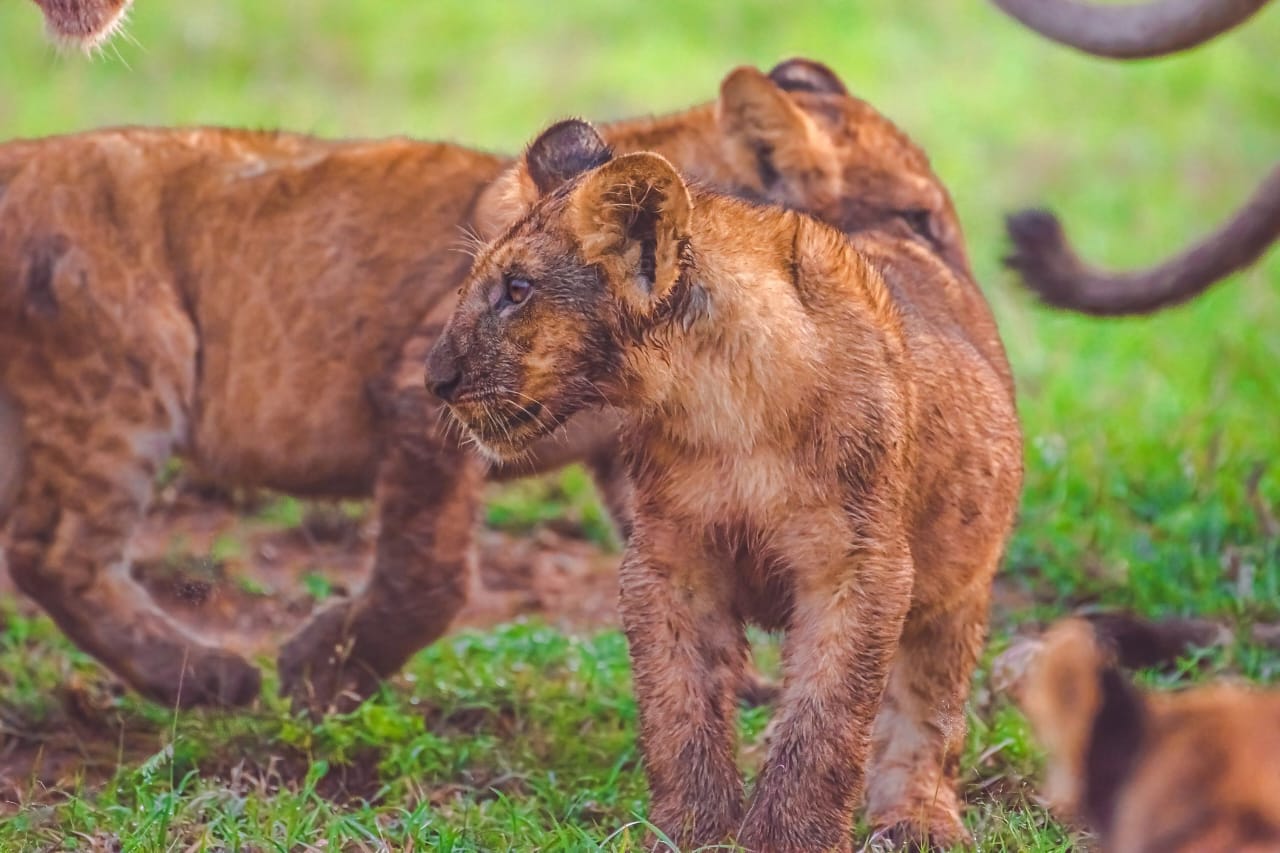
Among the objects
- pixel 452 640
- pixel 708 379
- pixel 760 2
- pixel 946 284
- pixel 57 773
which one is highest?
pixel 708 379

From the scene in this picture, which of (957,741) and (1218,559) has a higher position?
(957,741)

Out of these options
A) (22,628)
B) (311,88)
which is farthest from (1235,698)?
(311,88)

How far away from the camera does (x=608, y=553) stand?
6.70m

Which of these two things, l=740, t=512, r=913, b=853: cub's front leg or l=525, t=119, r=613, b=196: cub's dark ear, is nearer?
l=740, t=512, r=913, b=853: cub's front leg

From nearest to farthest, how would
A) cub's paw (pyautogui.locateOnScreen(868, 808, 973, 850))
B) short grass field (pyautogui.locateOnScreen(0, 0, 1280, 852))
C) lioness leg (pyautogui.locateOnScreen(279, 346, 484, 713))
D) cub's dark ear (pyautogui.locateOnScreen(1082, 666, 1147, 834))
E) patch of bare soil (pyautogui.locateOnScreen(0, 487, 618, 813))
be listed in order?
cub's dark ear (pyautogui.locateOnScreen(1082, 666, 1147, 834)) < cub's paw (pyautogui.locateOnScreen(868, 808, 973, 850)) < short grass field (pyautogui.locateOnScreen(0, 0, 1280, 852)) < patch of bare soil (pyautogui.locateOnScreen(0, 487, 618, 813)) < lioness leg (pyautogui.locateOnScreen(279, 346, 484, 713))

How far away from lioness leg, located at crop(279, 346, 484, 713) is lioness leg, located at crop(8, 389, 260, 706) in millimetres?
183

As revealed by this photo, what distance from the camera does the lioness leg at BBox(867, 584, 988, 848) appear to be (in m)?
4.24

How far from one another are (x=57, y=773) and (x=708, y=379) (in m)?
2.05

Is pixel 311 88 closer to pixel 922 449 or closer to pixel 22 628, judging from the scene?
pixel 22 628

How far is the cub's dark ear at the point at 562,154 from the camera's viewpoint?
13.2 ft

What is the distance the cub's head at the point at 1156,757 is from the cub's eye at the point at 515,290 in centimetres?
119

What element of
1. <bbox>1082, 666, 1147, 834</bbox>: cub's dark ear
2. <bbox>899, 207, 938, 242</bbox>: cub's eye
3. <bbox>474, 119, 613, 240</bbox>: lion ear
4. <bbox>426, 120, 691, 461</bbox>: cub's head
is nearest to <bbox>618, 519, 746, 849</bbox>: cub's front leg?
<bbox>426, 120, 691, 461</bbox>: cub's head

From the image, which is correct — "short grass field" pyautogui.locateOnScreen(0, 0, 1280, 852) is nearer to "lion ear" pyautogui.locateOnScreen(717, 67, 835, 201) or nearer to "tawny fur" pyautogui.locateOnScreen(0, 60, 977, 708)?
"tawny fur" pyautogui.locateOnScreen(0, 60, 977, 708)

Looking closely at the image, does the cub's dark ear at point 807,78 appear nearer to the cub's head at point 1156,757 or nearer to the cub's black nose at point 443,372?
the cub's black nose at point 443,372
